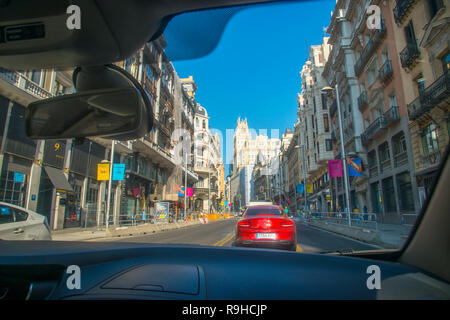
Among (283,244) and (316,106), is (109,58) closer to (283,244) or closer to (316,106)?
(283,244)

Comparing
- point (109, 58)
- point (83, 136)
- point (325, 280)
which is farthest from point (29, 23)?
point (325, 280)

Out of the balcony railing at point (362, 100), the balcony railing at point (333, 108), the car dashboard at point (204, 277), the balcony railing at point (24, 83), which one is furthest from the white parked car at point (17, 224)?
the balcony railing at point (333, 108)

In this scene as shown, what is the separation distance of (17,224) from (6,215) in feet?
1.27

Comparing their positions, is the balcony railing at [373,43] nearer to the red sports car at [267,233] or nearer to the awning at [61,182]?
the red sports car at [267,233]

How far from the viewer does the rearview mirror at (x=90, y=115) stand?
2033 millimetres

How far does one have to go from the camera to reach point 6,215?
3.18 metres

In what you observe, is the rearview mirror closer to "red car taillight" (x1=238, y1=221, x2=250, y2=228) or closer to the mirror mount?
the mirror mount

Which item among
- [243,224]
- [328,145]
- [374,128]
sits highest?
[328,145]

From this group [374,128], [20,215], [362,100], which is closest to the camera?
[20,215]

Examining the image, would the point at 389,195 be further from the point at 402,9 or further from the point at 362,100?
the point at 402,9

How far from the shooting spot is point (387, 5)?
104 inches

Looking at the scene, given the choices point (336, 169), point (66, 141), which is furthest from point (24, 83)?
point (336, 169)

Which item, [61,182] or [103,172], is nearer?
[61,182]
